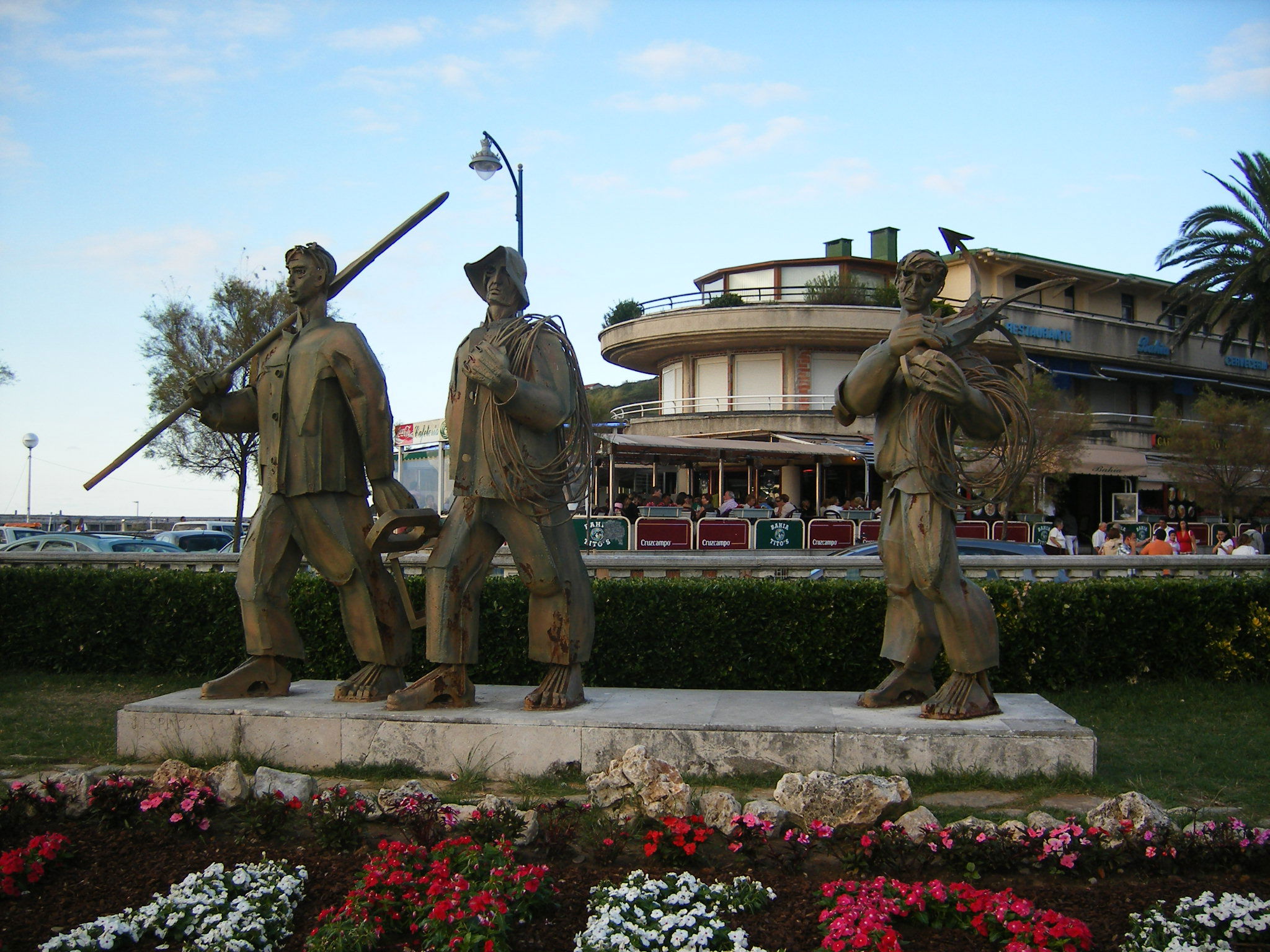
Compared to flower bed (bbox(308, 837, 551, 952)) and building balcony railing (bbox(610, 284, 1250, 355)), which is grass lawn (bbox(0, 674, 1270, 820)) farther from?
building balcony railing (bbox(610, 284, 1250, 355))

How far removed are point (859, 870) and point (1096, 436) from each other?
120 ft

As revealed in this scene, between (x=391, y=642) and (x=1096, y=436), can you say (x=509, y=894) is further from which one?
(x=1096, y=436)

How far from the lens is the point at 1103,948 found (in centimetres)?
321

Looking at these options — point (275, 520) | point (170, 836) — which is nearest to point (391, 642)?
point (275, 520)

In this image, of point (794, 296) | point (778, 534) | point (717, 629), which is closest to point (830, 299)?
point (794, 296)

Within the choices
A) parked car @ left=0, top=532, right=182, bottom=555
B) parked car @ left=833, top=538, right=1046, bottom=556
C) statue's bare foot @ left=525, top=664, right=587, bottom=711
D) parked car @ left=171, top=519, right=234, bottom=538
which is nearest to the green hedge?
statue's bare foot @ left=525, top=664, right=587, bottom=711

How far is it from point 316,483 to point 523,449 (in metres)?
1.17

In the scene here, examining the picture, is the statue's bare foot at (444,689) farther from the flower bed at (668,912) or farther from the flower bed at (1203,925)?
the flower bed at (1203,925)

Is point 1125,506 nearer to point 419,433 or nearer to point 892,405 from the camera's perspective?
point 419,433

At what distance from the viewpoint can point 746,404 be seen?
37469mm

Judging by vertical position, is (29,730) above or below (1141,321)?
below

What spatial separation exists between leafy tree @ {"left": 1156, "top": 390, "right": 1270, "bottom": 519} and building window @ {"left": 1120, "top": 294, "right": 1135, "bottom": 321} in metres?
12.0

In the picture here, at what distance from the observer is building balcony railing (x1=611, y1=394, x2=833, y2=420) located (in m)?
36.5

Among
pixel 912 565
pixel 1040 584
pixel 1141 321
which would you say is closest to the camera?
pixel 912 565
